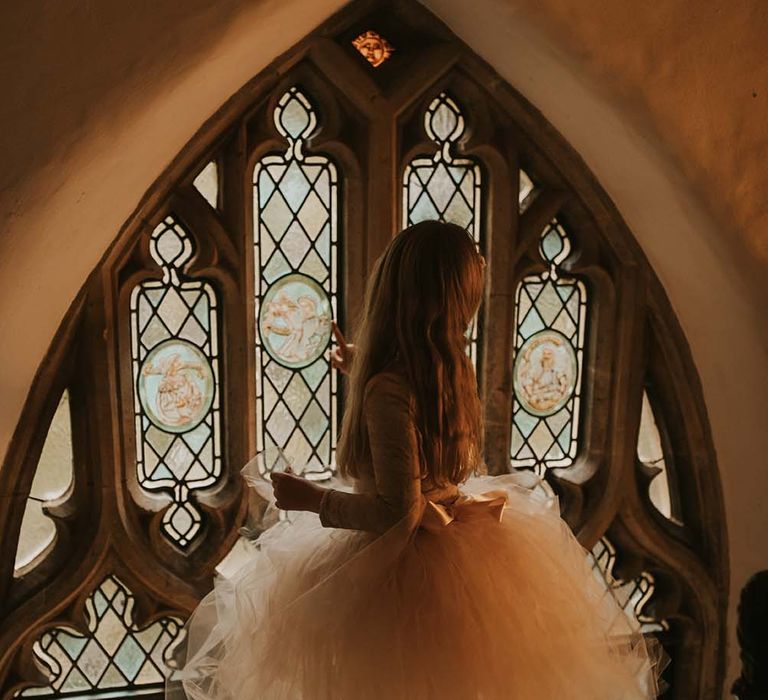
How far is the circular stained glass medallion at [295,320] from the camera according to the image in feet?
9.10

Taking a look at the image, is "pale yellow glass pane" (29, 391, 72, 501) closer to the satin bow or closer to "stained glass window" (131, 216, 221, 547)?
"stained glass window" (131, 216, 221, 547)

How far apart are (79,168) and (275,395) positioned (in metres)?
1.00

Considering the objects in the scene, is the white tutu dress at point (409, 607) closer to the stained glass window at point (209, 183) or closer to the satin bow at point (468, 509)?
the satin bow at point (468, 509)

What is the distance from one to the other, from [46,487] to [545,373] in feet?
4.51

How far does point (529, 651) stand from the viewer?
1.97m

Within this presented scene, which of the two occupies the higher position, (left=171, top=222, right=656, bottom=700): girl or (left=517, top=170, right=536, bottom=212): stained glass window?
(left=517, top=170, right=536, bottom=212): stained glass window

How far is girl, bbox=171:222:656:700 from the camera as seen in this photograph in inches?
75.4

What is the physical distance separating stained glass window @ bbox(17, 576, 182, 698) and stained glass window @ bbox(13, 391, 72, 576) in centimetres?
20

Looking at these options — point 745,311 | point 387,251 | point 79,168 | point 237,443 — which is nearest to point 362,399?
point 387,251

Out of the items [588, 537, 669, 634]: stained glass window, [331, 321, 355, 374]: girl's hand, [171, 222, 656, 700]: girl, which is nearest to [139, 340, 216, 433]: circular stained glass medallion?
[331, 321, 355, 374]: girl's hand

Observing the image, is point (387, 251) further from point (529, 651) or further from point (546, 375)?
point (546, 375)

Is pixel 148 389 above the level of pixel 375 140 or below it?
below

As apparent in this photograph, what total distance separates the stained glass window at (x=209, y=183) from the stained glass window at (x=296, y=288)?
0.10 m

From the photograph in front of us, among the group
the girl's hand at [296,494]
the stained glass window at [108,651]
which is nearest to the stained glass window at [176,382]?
the stained glass window at [108,651]
